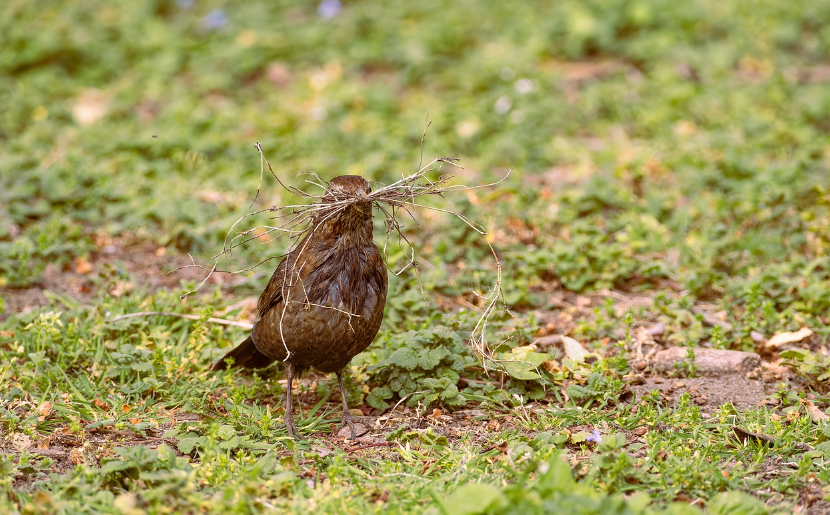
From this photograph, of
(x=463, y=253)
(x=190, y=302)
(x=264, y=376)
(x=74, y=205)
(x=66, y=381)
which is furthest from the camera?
(x=74, y=205)

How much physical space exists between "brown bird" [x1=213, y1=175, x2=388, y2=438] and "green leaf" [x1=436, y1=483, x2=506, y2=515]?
4.10 feet

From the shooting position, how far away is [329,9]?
395 inches

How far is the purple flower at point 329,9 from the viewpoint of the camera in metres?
10.0

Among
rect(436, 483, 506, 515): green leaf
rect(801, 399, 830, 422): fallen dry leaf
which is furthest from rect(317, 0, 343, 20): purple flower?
rect(436, 483, 506, 515): green leaf

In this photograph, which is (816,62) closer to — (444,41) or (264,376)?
(444,41)

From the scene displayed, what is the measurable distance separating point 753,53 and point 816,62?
2.29 feet

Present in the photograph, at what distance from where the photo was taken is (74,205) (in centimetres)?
659

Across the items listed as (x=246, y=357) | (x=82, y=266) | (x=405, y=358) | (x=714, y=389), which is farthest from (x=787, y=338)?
(x=82, y=266)

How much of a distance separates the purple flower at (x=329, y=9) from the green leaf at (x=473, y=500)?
7896 millimetres

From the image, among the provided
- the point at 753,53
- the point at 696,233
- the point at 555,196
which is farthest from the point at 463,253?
the point at 753,53

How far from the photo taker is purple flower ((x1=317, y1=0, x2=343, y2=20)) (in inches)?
395

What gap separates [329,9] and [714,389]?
276 inches

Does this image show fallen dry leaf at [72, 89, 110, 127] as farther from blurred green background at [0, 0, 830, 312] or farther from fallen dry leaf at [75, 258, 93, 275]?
fallen dry leaf at [75, 258, 93, 275]

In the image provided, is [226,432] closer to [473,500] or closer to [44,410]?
[44,410]
